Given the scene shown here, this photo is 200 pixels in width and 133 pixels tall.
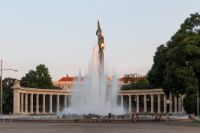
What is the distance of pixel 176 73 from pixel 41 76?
84.9 m

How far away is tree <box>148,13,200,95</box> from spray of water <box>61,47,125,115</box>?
11.2 metres

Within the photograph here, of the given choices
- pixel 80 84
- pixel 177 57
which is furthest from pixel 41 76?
pixel 177 57

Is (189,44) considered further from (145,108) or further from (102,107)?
(145,108)

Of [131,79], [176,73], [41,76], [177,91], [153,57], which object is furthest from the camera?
[131,79]

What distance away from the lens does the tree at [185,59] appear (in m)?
64.1

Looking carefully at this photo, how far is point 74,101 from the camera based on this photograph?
8188cm

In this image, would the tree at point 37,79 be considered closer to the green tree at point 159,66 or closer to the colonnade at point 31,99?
the colonnade at point 31,99

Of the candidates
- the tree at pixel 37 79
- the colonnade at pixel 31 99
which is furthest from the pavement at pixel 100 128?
the tree at pixel 37 79

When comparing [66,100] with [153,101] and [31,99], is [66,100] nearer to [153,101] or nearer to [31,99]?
[31,99]

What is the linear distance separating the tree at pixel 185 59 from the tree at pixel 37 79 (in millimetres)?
76089

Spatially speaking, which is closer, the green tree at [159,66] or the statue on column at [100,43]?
the green tree at [159,66]

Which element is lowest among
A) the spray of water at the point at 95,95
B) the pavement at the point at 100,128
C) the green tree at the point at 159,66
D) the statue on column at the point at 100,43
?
the pavement at the point at 100,128

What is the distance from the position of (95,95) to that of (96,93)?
36cm

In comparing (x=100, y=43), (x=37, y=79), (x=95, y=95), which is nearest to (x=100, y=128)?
(x=95, y=95)
